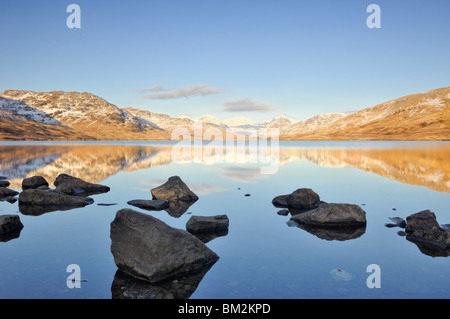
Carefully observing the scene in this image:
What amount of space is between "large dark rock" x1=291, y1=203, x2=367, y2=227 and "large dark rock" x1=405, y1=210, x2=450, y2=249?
7.25 feet

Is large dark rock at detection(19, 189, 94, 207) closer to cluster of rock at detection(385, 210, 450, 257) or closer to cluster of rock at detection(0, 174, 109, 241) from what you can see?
cluster of rock at detection(0, 174, 109, 241)

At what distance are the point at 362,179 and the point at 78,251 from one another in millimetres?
28095

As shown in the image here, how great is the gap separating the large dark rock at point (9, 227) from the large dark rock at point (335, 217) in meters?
13.2

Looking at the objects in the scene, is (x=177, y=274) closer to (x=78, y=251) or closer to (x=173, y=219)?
(x=78, y=251)

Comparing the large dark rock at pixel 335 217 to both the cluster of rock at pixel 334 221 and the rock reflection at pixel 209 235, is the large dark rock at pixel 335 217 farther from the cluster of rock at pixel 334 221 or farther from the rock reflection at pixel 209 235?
the rock reflection at pixel 209 235

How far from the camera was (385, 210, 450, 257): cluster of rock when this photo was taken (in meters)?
12.5

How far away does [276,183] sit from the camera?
3102 centimetres

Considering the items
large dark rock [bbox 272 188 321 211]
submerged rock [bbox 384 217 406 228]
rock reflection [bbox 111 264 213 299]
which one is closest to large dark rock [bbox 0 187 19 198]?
rock reflection [bbox 111 264 213 299]

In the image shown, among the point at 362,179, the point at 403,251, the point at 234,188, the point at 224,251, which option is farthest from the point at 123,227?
the point at 362,179

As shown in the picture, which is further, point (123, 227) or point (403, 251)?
point (403, 251)

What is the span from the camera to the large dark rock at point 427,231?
1301 cm

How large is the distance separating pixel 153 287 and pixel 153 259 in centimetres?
97
